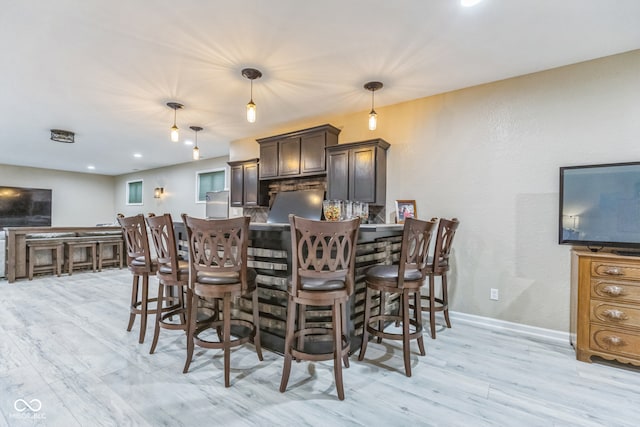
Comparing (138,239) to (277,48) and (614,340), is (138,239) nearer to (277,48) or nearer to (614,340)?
(277,48)

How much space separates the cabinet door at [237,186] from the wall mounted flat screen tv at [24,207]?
759cm

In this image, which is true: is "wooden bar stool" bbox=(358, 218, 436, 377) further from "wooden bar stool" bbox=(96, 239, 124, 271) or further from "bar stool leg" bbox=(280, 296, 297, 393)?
"wooden bar stool" bbox=(96, 239, 124, 271)

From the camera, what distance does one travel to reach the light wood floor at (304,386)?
5.51 feet

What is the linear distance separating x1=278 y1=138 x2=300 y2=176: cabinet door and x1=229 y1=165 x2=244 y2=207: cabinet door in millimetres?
1060

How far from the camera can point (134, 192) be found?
983cm

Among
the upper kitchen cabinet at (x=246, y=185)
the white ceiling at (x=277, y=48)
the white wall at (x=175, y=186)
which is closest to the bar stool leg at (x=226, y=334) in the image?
the white ceiling at (x=277, y=48)

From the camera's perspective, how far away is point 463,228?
3.33 metres

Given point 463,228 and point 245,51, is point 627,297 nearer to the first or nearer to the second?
point 463,228

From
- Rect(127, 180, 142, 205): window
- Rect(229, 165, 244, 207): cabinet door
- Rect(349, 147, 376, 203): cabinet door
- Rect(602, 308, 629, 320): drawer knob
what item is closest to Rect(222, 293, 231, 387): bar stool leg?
Rect(349, 147, 376, 203): cabinet door

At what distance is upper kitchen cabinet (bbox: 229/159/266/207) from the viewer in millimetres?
5109

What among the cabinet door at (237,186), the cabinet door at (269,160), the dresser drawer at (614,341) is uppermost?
the cabinet door at (269,160)

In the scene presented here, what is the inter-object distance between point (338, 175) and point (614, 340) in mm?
3088

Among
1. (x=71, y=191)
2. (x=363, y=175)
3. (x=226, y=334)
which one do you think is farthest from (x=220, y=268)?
(x=71, y=191)

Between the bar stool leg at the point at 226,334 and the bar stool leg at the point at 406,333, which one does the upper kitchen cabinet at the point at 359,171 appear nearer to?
the bar stool leg at the point at 406,333
